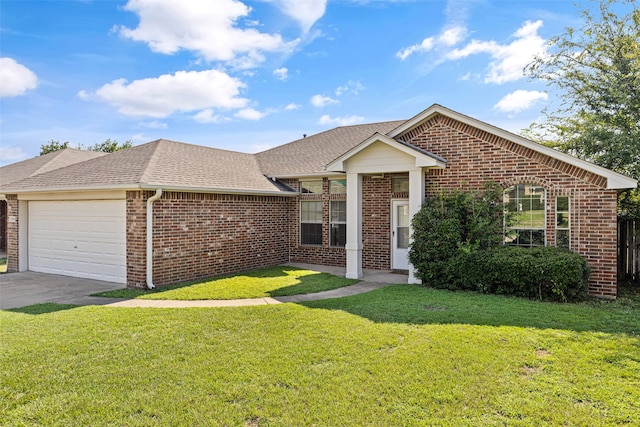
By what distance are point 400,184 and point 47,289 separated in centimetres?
1053

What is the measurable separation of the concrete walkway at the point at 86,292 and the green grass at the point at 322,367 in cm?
91

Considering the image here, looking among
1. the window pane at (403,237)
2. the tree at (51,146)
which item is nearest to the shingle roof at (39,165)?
the window pane at (403,237)

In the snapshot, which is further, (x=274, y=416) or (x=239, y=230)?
(x=239, y=230)

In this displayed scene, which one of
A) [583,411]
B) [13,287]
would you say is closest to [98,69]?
[13,287]

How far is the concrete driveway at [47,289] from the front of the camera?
8938mm

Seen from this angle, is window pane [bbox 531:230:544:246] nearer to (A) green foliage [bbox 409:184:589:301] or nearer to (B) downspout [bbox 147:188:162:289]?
(A) green foliage [bbox 409:184:589:301]

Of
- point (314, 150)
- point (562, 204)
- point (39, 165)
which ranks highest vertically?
point (314, 150)

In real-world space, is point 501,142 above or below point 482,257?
above

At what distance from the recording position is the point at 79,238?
1213cm

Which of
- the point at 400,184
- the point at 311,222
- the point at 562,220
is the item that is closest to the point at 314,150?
the point at 311,222

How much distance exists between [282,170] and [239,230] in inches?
141

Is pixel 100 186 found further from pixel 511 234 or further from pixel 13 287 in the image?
pixel 511 234

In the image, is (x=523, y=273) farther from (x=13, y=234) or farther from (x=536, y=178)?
(x=13, y=234)

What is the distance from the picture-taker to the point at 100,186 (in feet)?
35.0
